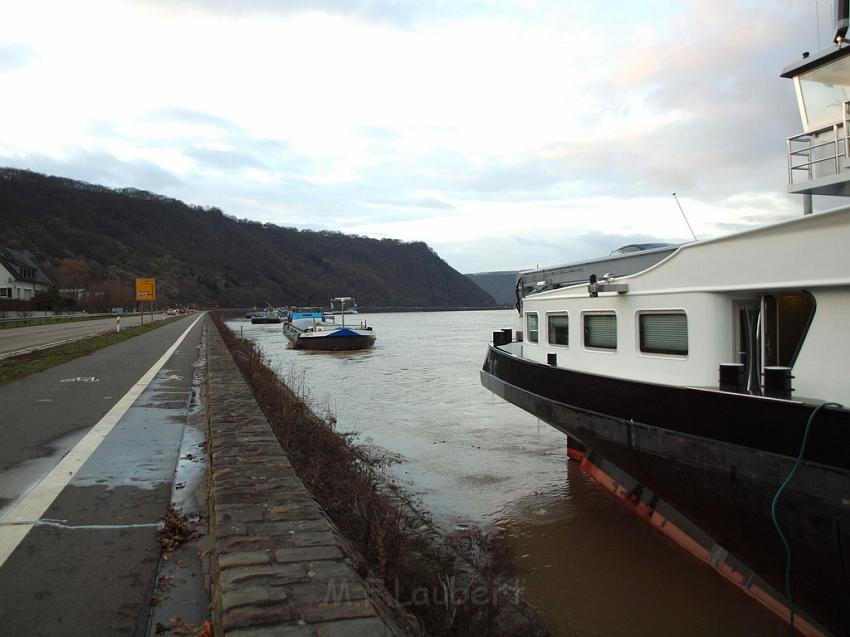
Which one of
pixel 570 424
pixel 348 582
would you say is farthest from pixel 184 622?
→ pixel 570 424

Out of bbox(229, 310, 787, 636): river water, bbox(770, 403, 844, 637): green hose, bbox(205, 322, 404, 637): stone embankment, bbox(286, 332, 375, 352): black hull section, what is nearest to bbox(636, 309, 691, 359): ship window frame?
bbox(770, 403, 844, 637): green hose

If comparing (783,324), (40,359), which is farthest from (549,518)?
(40,359)

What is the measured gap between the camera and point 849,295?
5199 mm

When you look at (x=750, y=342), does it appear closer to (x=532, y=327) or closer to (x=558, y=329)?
(x=558, y=329)

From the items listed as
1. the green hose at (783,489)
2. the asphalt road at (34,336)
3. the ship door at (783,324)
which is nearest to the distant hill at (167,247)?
the asphalt road at (34,336)

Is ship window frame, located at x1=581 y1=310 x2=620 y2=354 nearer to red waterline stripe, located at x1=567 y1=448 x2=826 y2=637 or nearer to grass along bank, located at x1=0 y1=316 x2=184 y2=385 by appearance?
red waterline stripe, located at x1=567 y1=448 x2=826 y2=637

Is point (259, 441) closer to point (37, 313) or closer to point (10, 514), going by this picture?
point (10, 514)

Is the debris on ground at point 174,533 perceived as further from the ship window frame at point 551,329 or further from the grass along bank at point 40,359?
the grass along bank at point 40,359

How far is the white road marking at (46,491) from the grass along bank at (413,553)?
2.09m

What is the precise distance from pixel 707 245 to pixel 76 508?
6.10 meters

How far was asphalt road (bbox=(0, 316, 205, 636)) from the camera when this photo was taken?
3.57 metres

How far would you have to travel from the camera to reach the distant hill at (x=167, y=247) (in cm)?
12203

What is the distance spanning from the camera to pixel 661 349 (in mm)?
7285

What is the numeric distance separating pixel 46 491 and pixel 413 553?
3266mm
